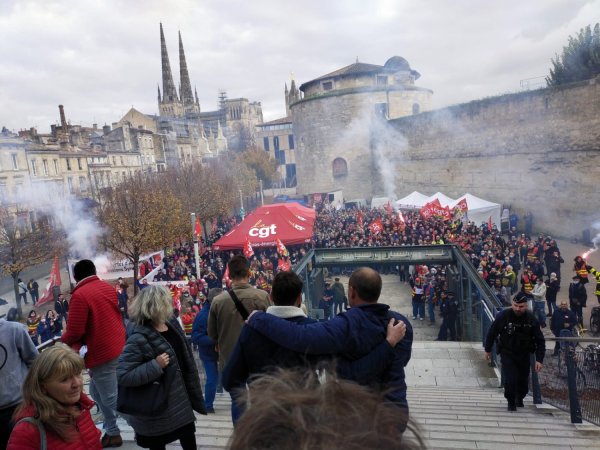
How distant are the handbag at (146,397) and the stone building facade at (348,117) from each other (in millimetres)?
36501

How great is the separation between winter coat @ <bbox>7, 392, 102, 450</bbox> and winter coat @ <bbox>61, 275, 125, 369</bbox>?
118 centimetres

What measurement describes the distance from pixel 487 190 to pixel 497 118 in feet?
13.2

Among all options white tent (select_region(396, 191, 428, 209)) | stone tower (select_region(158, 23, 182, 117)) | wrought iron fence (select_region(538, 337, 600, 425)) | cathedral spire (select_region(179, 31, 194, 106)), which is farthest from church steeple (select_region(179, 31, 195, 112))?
wrought iron fence (select_region(538, 337, 600, 425))

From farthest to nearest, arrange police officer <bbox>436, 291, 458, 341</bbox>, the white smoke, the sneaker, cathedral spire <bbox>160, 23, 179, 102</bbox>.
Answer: cathedral spire <bbox>160, 23, 179, 102</bbox> → the white smoke → police officer <bbox>436, 291, 458, 341</bbox> → the sneaker

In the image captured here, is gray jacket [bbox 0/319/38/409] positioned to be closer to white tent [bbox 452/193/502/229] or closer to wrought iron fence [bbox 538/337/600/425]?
wrought iron fence [bbox 538/337/600/425]

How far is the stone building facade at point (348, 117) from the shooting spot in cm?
3797

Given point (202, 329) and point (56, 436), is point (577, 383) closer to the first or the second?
point (202, 329)

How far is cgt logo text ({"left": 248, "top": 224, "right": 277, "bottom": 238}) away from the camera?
1680cm

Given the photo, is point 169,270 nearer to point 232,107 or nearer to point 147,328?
point 147,328

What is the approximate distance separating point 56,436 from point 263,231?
14.9 metres

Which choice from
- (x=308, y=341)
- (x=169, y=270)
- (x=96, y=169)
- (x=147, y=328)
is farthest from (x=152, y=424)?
(x=96, y=169)

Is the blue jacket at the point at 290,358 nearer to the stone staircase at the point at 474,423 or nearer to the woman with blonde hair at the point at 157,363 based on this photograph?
the stone staircase at the point at 474,423

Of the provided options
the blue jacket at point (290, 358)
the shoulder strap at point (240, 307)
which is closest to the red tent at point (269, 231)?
the shoulder strap at point (240, 307)

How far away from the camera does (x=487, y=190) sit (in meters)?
25.4
